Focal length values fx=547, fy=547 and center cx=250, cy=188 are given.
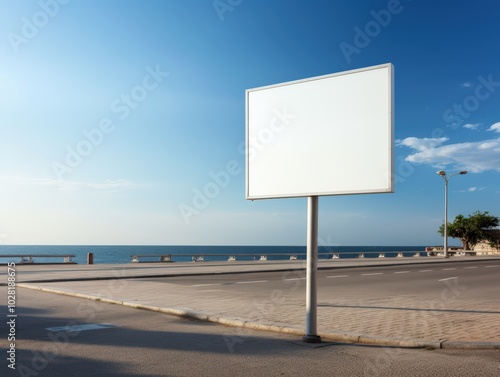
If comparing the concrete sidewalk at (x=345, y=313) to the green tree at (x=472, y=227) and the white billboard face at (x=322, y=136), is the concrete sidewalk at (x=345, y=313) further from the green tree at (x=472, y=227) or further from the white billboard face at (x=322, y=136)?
the green tree at (x=472, y=227)

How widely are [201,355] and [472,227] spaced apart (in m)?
69.5

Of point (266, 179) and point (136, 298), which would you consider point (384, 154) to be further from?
point (136, 298)

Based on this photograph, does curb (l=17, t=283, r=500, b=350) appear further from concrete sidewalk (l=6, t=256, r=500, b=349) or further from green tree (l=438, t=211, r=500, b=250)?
green tree (l=438, t=211, r=500, b=250)

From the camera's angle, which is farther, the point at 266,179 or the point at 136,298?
the point at 136,298

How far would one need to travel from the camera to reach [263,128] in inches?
333

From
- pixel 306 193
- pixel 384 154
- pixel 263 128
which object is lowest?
pixel 306 193

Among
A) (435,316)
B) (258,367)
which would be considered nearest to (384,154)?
(258,367)

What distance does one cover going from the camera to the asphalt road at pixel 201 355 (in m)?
6.16

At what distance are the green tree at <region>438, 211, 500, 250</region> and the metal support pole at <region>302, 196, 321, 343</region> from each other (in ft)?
220

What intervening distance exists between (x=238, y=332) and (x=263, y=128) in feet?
10.8

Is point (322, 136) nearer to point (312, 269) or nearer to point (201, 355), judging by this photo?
Answer: point (312, 269)

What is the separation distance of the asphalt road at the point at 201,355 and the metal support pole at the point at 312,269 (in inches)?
9.2

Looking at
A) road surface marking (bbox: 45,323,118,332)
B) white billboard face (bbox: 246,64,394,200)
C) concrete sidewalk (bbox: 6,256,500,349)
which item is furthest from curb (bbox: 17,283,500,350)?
white billboard face (bbox: 246,64,394,200)

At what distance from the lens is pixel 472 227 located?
70.0 meters
